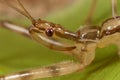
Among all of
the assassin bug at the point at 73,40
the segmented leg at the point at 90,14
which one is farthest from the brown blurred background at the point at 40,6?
the assassin bug at the point at 73,40

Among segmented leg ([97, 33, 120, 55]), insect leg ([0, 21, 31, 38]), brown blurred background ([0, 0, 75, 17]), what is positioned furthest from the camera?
brown blurred background ([0, 0, 75, 17])

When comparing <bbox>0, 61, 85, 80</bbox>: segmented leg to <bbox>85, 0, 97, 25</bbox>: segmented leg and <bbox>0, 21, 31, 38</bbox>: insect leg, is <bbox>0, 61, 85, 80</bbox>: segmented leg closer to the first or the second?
<bbox>0, 21, 31, 38</bbox>: insect leg

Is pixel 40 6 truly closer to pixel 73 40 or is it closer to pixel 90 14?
pixel 90 14

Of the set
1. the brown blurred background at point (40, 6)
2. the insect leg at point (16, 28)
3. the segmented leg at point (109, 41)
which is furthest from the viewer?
the brown blurred background at point (40, 6)

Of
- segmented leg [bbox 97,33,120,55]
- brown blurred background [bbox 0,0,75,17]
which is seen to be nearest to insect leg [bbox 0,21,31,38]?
segmented leg [bbox 97,33,120,55]

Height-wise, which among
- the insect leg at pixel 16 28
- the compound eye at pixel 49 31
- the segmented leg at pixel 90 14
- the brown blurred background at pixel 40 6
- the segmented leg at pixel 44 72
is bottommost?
the segmented leg at pixel 44 72

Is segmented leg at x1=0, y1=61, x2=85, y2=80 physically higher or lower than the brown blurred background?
lower

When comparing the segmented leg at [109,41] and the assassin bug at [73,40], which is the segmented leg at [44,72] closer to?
the assassin bug at [73,40]

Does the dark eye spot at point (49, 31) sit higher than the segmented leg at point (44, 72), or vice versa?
the dark eye spot at point (49, 31)

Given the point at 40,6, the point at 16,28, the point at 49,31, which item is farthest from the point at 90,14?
the point at 40,6

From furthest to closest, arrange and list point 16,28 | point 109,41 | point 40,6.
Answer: point 40,6
point 16,28
point 109,41

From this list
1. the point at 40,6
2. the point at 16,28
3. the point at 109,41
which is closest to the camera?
the point at 109,41
